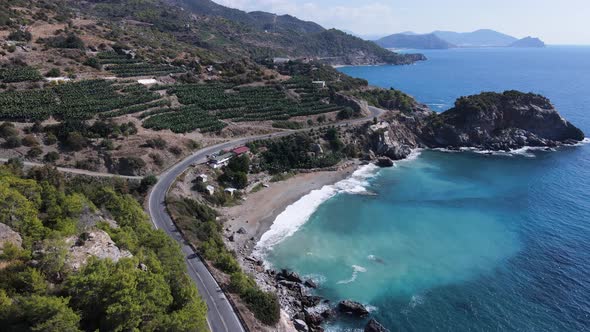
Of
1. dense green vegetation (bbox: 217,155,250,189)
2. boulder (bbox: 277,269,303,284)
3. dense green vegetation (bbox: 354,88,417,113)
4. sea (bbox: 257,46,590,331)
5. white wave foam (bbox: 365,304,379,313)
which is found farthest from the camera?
dense green vegetation (bbox: 354,88,417,113)

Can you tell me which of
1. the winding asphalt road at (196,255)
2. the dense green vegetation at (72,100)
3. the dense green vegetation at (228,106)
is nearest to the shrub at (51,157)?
the dense green vegetation at (72,100)

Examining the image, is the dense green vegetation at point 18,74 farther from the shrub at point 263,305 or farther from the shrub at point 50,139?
the shrub at point 263,305

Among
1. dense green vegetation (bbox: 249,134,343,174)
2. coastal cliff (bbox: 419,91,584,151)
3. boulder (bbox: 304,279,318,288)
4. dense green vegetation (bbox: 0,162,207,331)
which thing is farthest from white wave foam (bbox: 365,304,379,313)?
coastal cliff (bbox: 419,91,584,151)

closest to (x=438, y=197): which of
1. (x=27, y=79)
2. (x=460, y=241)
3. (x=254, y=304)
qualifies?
(x=460, y=241)

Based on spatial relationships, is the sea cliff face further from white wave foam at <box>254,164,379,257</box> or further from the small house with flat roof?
the small house with flat roof

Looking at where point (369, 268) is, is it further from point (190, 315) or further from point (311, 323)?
point (190, 315)

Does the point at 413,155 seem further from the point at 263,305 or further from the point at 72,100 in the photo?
the point at 72,100
